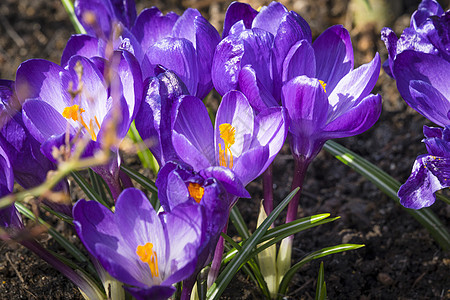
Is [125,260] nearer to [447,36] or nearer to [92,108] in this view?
[92,108]

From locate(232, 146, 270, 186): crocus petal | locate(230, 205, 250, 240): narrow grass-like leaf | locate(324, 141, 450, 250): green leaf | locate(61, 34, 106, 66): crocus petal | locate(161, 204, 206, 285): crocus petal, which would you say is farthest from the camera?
locate(324, 141, 450, 250): green leaf

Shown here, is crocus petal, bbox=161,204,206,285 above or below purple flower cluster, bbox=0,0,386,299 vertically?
below

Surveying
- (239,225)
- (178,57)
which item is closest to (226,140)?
(178,57)

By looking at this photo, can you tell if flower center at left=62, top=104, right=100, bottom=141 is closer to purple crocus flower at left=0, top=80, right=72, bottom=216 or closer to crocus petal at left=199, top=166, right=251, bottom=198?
purple crocus flower at left=0, top=80, right=72, bottom=216

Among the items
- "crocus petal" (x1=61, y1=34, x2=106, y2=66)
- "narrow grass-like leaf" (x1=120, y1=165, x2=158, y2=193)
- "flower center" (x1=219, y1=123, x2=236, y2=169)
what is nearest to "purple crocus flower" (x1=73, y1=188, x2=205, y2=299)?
"flower center" (x1=219, y1=123, x2=236, y2=169)

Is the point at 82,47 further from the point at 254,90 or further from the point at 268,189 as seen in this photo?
the point at 268,189

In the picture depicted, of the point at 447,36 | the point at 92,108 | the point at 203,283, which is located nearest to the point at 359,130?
the point at 447,36
